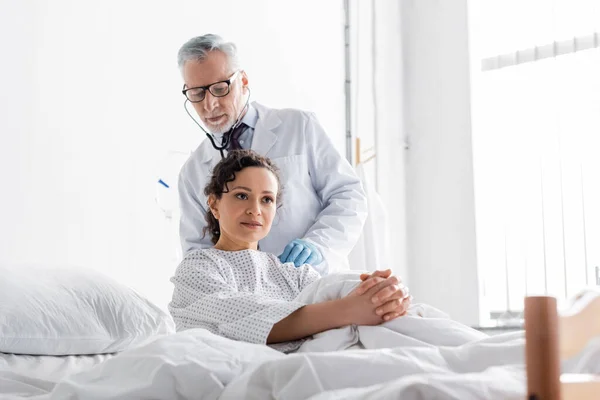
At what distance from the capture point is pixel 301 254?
6.84 ft

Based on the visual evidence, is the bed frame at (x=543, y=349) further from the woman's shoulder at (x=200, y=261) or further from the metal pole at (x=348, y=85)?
the metal pole at (x=348, y=85)

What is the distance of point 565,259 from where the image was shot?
145 inches

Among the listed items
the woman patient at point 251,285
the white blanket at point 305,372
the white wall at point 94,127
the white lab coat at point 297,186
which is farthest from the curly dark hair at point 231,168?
the white wall at point 94,127

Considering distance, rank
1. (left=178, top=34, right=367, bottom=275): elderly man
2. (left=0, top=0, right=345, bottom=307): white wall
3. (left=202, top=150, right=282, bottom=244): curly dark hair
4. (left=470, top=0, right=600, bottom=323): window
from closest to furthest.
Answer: (left=202, top=150, right=282, bottom=244): curly dark hair → (left=178, top=34, right=367, bottom=275): elderly man → (left=0, top=0, right=345, bottom=307): white wall → (left=470, top=0, right=600, bottom=323): window

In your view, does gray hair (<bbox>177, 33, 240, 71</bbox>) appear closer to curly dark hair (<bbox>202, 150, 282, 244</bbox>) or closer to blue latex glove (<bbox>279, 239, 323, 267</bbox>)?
curly dark hair (<bbox>202, 150, 282, 244</bbox>)

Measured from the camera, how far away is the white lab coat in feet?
7.77

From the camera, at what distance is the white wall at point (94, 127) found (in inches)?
98.2

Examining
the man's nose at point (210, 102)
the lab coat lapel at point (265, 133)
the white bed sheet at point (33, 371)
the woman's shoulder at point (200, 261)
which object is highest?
the man's nose at point (210, 102)

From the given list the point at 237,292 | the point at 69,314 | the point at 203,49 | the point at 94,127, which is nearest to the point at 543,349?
the point at 237,292

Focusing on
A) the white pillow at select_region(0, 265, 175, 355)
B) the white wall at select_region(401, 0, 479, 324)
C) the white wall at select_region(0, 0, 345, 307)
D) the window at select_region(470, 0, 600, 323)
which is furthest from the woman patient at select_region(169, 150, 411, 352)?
the white wall at select_region(401, 0, 479, 324)

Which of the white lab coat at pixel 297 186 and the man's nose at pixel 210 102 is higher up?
the man's nose at pixel 210 102

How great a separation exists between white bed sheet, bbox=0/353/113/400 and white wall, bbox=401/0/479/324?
2.45 m

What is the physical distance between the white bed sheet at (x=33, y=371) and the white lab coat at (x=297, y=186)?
555 millimetres

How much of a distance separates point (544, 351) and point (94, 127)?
7.48 feet
